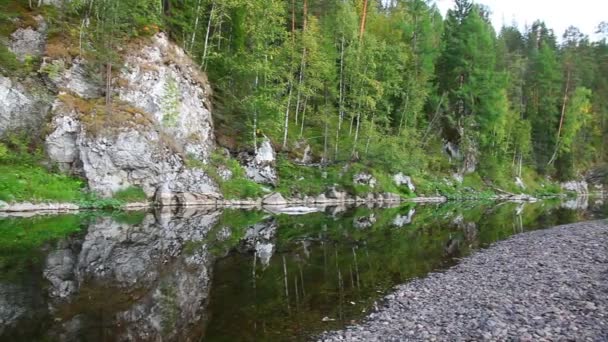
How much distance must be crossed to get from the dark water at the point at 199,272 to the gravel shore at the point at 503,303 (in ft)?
3.27

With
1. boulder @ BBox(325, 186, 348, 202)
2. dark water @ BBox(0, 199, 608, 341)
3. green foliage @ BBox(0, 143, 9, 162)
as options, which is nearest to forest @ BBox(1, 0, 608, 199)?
boulder @ BBox(325, 186, 348, 202)

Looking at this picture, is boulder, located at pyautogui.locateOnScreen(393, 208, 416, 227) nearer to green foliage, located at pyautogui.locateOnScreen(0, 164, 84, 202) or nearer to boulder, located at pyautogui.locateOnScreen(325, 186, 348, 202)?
boulder, located at pyautogui.locateOnScreen(325, 186, 348, 202)

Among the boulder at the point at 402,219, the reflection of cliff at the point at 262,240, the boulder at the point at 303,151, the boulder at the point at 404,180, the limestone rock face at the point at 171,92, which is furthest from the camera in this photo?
the boulder at the point at 404,180

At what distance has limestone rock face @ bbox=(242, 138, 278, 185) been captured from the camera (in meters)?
39.3

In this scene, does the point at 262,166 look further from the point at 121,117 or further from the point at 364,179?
the point at 121,117

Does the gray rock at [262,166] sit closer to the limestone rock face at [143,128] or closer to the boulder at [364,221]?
the limestone rock face at [143,128]

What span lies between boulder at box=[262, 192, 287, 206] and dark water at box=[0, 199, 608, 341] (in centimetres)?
1022

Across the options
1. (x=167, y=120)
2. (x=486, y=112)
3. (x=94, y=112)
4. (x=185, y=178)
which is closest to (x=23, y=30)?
(x=94, y=112)

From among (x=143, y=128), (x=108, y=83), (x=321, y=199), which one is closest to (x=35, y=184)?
(x=143, y=128)

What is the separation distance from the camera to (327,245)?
65.9ft

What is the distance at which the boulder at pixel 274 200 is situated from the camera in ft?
122

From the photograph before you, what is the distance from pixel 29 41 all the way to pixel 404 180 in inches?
1533

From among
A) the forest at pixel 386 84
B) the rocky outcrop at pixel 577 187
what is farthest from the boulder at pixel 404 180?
the rocky outcrop at pixel 577 187

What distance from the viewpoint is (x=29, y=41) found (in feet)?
104
